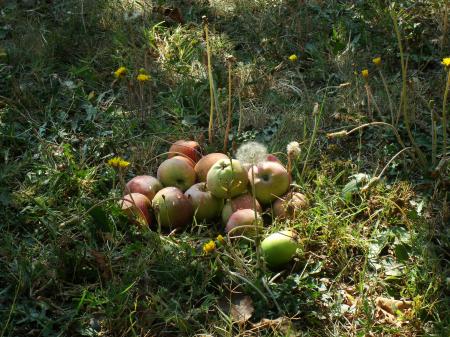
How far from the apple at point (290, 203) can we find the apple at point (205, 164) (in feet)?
1.17

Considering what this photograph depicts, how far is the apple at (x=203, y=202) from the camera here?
123 inches

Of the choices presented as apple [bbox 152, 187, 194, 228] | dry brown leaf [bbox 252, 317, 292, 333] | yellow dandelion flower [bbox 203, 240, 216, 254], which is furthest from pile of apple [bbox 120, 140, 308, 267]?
dry brown leaf [bbox 252, 317, 292, 333]

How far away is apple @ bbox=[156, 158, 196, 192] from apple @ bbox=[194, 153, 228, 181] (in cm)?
3

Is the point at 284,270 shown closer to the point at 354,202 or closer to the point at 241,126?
the point at 354,202

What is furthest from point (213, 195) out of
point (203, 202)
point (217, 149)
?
point (217, 149)

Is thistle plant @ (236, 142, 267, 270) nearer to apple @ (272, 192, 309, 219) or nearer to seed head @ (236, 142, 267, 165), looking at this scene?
seed head @ (236, 142, 267, 165)

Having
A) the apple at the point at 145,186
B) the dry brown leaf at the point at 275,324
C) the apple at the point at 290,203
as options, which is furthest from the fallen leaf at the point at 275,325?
the apple at the point at 145,186

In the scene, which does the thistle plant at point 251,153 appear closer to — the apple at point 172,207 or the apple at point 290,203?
the apple at point 290,203

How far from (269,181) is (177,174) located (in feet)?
1.48

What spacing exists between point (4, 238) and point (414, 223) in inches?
72.2

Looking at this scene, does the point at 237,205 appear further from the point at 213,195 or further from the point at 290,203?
the point at 290,203

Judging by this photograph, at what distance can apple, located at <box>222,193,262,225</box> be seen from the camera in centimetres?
308

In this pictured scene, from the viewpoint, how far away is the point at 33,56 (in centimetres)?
452

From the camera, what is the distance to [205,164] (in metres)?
3.26
